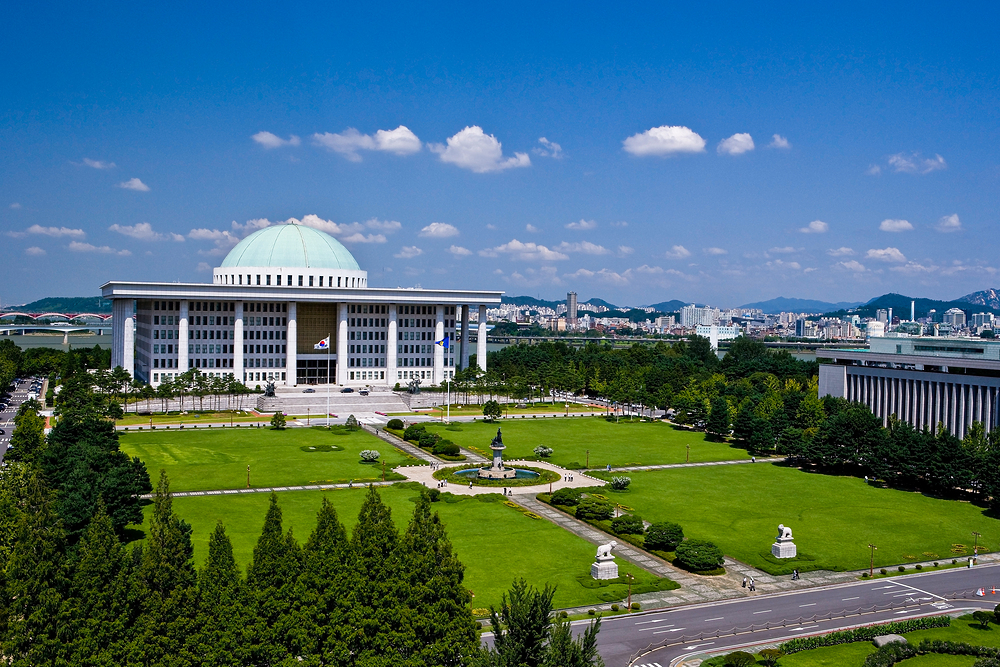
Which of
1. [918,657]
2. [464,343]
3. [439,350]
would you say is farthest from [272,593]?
[464,343]

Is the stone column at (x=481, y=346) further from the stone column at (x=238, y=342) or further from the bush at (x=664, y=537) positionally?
the bush at (x=664, y=537)

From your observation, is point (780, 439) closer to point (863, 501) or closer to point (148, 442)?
point (863, 501)

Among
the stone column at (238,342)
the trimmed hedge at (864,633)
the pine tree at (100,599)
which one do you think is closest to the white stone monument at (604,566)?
the trimmed hedge at (864,633)

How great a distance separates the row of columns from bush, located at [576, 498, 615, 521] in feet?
161

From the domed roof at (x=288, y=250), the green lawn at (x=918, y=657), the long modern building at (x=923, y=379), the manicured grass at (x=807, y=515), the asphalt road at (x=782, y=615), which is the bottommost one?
the green lawn at (x=918, y=657)

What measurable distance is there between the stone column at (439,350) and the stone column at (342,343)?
1420cm

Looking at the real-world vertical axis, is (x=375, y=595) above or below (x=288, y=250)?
below

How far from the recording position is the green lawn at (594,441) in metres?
75.7

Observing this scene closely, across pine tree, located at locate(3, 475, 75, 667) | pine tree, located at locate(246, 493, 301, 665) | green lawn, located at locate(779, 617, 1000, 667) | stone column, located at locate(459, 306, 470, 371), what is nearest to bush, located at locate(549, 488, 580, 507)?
green lawn, located at locate(779, 617, 1000, 667)

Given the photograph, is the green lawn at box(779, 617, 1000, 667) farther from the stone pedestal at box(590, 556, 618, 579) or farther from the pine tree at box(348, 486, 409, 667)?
the pine tree at box(348, 486, 409, 667)

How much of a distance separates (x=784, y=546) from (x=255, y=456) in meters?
45.4

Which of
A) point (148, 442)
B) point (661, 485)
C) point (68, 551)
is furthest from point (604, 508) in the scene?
point (148, 442)

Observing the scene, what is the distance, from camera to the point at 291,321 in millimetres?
116812

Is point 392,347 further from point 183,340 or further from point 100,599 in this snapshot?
point 100,599
